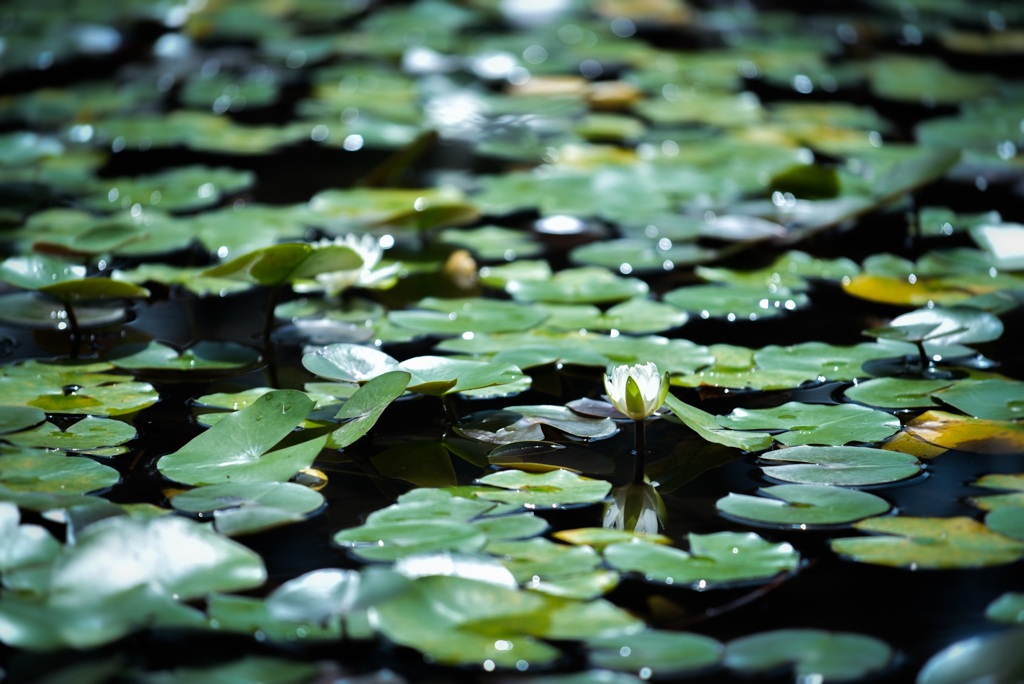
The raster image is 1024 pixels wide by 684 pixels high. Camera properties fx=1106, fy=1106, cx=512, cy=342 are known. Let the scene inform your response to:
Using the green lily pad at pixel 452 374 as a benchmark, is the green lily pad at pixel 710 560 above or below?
below

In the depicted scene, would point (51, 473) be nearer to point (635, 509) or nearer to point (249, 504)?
point (249, 504)

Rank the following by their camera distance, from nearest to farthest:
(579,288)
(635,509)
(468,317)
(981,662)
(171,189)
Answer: (981,662), (635,509), (468,317), (579,288), (171,189)

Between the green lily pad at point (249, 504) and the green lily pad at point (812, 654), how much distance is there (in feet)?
1.30

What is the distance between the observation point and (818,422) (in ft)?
3.79

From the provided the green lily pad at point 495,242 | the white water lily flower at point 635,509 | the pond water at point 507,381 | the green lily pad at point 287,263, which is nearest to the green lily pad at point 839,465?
the pond water at point 507,381

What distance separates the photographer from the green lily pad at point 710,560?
2.95 ft

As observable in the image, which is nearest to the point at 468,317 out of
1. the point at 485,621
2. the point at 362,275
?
the point at 362,275

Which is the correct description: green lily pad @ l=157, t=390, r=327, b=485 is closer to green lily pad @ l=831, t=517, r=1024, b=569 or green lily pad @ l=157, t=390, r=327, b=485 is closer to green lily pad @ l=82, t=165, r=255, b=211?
green lily pad @ l=831, t=517, r=1024, b=569

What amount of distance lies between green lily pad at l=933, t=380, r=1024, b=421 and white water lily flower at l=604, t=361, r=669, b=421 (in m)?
0.36

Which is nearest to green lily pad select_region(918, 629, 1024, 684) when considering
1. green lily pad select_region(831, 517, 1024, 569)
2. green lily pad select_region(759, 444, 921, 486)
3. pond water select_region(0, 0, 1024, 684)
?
pond water select_region(0, 0, 1024, 684)

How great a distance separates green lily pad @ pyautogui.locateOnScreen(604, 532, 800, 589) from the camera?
0.90m

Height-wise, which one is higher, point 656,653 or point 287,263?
point 287,263

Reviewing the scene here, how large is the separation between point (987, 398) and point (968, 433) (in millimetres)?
87

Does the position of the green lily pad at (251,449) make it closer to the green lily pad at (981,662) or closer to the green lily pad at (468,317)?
the green lily pad at (468,317)
